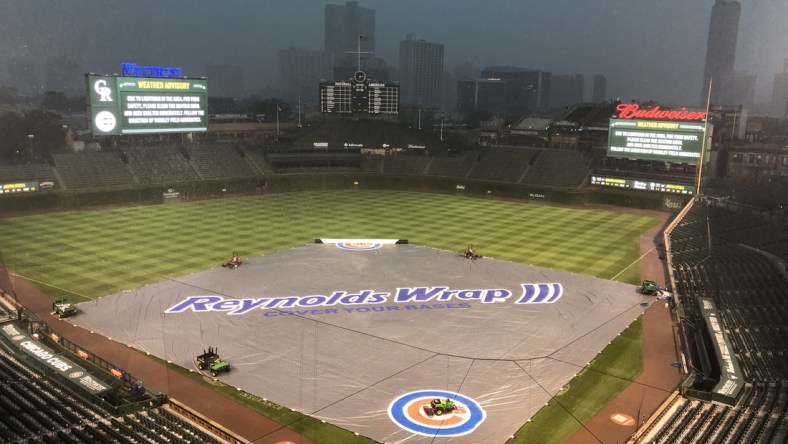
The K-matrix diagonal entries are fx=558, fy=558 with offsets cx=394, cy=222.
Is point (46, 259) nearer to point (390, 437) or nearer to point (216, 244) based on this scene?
point (216, 244)

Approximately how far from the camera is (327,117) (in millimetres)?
88000

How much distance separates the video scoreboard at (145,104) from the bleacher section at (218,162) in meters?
7.84

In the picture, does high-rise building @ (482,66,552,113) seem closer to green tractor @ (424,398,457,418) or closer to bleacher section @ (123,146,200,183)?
bleacher section @ (123,146,200,183)

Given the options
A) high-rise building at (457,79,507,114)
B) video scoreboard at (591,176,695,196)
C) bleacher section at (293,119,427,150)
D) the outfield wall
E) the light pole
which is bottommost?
the outfield wall

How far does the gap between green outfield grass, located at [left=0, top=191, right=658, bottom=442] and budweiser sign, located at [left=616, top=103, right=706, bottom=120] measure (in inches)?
432

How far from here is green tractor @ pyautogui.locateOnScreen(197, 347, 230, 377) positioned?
21.4 meters

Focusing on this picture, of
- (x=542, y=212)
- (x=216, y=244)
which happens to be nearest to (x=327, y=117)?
(x=542, y=212)

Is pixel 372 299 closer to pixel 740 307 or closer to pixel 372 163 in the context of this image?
pixel 740 307

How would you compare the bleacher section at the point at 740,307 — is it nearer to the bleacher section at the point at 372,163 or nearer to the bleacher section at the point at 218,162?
the bleacher section at the point at 372,163

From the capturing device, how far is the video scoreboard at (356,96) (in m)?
84.6

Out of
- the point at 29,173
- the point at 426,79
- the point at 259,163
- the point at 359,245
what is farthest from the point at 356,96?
the point at 426,79

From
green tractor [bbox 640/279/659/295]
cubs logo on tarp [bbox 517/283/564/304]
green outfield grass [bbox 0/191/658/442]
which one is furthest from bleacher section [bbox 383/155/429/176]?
green tractor [bbox 640/279/659/295]

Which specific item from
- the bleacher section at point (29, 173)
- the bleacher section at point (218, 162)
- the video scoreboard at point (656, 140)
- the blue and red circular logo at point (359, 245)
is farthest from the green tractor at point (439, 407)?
the bleacher section at point (218, 162)

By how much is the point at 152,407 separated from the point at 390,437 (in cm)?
784
